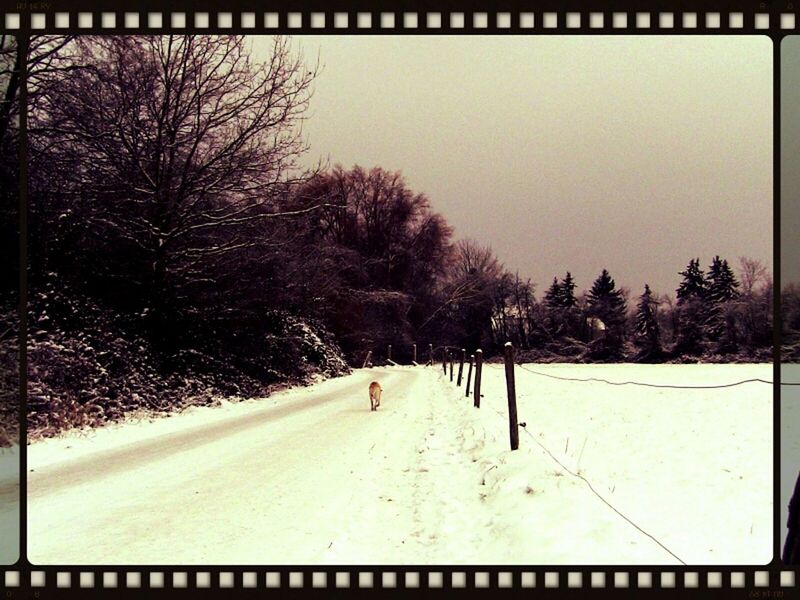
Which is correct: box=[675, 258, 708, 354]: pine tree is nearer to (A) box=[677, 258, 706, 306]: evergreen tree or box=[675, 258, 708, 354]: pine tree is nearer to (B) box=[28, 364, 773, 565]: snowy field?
(A) box=[677, 258, 706, 306]: evergreen tree

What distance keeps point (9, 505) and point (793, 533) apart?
376 cm

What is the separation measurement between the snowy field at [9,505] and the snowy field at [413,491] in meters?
0.58

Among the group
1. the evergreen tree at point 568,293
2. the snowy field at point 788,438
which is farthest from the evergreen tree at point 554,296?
the snowy field at point 788,438

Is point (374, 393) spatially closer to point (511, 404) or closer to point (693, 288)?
point (511, 404)

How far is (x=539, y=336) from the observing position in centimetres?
4106

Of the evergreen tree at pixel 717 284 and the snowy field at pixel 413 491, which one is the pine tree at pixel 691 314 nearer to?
the evergreen tree at pixel 717 284

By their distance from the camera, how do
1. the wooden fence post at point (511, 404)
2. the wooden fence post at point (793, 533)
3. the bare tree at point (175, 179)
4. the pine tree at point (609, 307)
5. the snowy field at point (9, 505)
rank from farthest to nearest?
the pine tree at point (609, 307) < the bare tree at point (175, 179) < the wooden fence post at point (511, 404) < the snowy field at point (9, 505) < the wooden fence post at point (793, 533)

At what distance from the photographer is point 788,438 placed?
83.7 inches

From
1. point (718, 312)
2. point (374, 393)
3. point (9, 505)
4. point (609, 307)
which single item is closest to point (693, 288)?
point (718, 312)

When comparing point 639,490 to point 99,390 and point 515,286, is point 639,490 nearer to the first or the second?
point 99,390

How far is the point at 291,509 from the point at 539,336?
38.8 m

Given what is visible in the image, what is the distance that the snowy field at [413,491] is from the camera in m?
3.32

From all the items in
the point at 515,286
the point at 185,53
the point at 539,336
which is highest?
the point at 185,53

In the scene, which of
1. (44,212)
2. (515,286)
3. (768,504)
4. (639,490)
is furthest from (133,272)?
(515,286)
